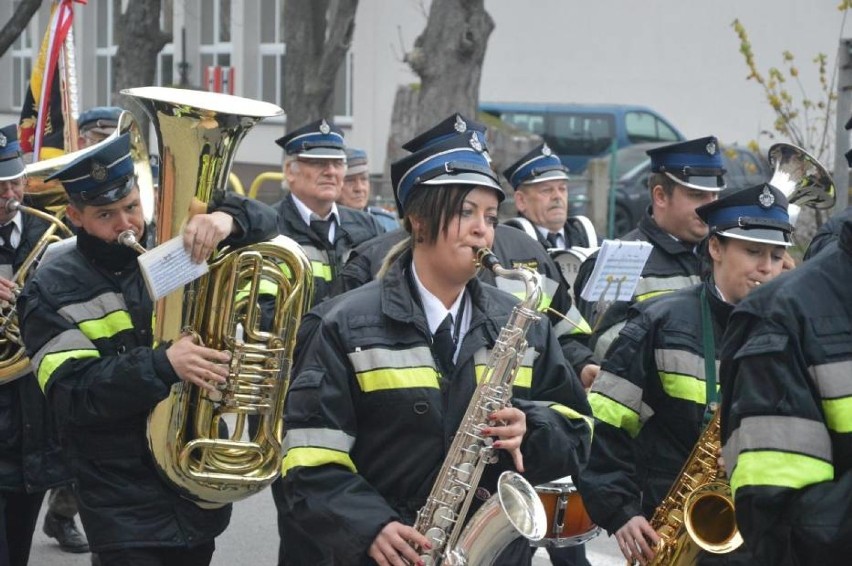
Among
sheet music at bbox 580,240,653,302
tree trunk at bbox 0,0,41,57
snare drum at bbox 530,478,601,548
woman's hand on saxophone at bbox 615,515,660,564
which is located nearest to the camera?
woman's hand on saxophone at bbox 615,515,660,564

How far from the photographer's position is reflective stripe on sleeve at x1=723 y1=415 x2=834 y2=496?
2730 mm

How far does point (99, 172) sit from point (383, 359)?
61.4 inches

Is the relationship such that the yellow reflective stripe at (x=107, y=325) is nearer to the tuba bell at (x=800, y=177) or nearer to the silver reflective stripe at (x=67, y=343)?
the silver reflective stripe at (x=67, y=343)

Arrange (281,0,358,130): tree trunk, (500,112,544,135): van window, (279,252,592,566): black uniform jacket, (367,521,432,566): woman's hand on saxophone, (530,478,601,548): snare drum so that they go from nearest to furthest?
(367,521,432,566): woman's hand on saxophone
(279,252,592,566): black uniform jacket
(530,478,601,548): snare drum
(281,0,358,130): tree trunk
(500,112,544,135): van window

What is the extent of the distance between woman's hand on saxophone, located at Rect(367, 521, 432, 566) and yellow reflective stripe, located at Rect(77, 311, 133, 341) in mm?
1582

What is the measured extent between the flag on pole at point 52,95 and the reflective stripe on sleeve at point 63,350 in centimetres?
328

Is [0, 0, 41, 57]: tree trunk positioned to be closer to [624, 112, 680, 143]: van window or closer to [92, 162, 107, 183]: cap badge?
[92, 162, 107, 183]: cap badge

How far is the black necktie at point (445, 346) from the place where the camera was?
3.68 m

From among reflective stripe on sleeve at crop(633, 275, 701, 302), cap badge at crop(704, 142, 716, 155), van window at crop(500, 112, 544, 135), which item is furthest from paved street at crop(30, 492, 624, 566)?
van window at crop(500, 112, 544, 135)

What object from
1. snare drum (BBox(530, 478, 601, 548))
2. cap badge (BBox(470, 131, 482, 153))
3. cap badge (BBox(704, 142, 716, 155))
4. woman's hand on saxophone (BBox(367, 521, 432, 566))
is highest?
cap badge (BBox(470, 131, 482, 153))

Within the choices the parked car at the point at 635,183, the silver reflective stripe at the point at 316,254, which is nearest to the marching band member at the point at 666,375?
the silver reflective stripe at the point at 316,254

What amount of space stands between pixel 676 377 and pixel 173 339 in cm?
155

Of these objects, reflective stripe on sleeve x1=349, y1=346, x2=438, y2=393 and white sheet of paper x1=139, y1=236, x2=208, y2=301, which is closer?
reflective stripe on sleeve x1=349, y1=346, x2=438, y2=393

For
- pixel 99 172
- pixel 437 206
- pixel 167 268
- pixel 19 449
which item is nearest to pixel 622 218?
pixel 19 449
